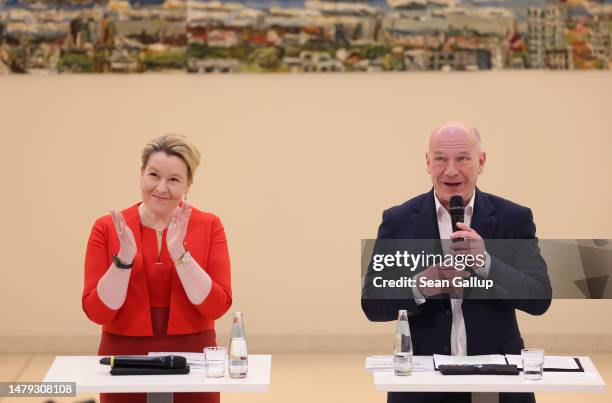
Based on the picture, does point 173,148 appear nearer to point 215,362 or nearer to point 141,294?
point 141,294

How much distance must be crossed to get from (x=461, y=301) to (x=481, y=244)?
302 mm

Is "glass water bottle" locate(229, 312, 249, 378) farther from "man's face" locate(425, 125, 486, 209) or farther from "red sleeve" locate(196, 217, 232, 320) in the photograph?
"man's face" locate(425, 125, 486, 209)

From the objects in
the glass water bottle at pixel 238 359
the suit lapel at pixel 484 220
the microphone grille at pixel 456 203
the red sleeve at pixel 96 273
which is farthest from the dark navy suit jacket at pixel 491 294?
the red sleeve at pixel 96 273

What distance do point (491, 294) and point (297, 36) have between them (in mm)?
5467

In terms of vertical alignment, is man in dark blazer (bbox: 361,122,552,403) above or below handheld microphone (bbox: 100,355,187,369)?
above

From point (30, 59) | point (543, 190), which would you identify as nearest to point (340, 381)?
point (543, 190)

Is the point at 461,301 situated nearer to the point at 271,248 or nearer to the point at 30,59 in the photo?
the point at 271,248

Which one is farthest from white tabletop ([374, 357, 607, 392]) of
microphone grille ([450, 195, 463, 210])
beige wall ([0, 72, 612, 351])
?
beige wall ([0, 72, 612, 351])

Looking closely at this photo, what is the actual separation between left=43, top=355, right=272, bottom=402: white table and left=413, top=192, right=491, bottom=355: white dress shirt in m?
0.78

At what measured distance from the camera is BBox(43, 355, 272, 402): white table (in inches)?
161

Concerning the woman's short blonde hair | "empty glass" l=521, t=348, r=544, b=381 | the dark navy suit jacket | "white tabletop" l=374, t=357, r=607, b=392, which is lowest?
"white tabletop" l=374, t=357, r=607, b=392

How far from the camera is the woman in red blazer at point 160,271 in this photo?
454cm

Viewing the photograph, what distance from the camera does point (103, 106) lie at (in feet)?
31.2

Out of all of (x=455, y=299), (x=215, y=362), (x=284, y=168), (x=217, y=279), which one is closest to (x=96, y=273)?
(x=217, y=279)
